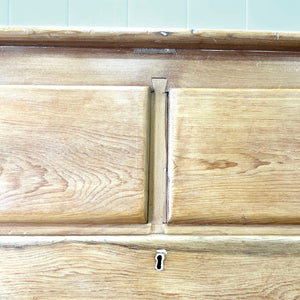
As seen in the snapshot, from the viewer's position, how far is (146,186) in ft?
1.51

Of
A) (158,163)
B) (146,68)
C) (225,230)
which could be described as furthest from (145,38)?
(225,230)

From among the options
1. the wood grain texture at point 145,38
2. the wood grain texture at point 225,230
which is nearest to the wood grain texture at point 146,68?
the wood grain texture at point 145,38

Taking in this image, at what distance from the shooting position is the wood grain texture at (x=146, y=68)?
0.47 metres

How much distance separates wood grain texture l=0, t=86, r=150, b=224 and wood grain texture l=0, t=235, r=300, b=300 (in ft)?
0.14

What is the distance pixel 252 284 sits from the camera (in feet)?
1.50

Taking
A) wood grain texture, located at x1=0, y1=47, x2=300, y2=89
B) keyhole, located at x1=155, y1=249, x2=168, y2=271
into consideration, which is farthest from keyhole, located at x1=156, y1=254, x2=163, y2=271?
wood grain texture, located at x1=0, y1=47, x2=300, y2=89

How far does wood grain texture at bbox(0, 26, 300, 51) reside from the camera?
451 millimetres

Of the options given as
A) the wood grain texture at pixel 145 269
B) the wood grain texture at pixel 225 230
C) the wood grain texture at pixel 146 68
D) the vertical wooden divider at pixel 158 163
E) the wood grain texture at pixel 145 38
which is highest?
the wood grain texture at pixel 145 38

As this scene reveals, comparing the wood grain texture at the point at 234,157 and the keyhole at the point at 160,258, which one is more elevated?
the wood grain texture at the point at 234,157

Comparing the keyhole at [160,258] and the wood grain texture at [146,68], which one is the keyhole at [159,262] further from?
the wood grain texture at [146,68]

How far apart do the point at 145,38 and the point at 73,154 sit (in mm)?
202

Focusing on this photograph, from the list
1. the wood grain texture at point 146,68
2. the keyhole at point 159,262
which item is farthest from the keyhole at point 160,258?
the wood grain texture at point 146,68

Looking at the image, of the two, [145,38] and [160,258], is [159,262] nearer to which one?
[160,258]

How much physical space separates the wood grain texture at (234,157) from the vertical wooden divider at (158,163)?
12mm
